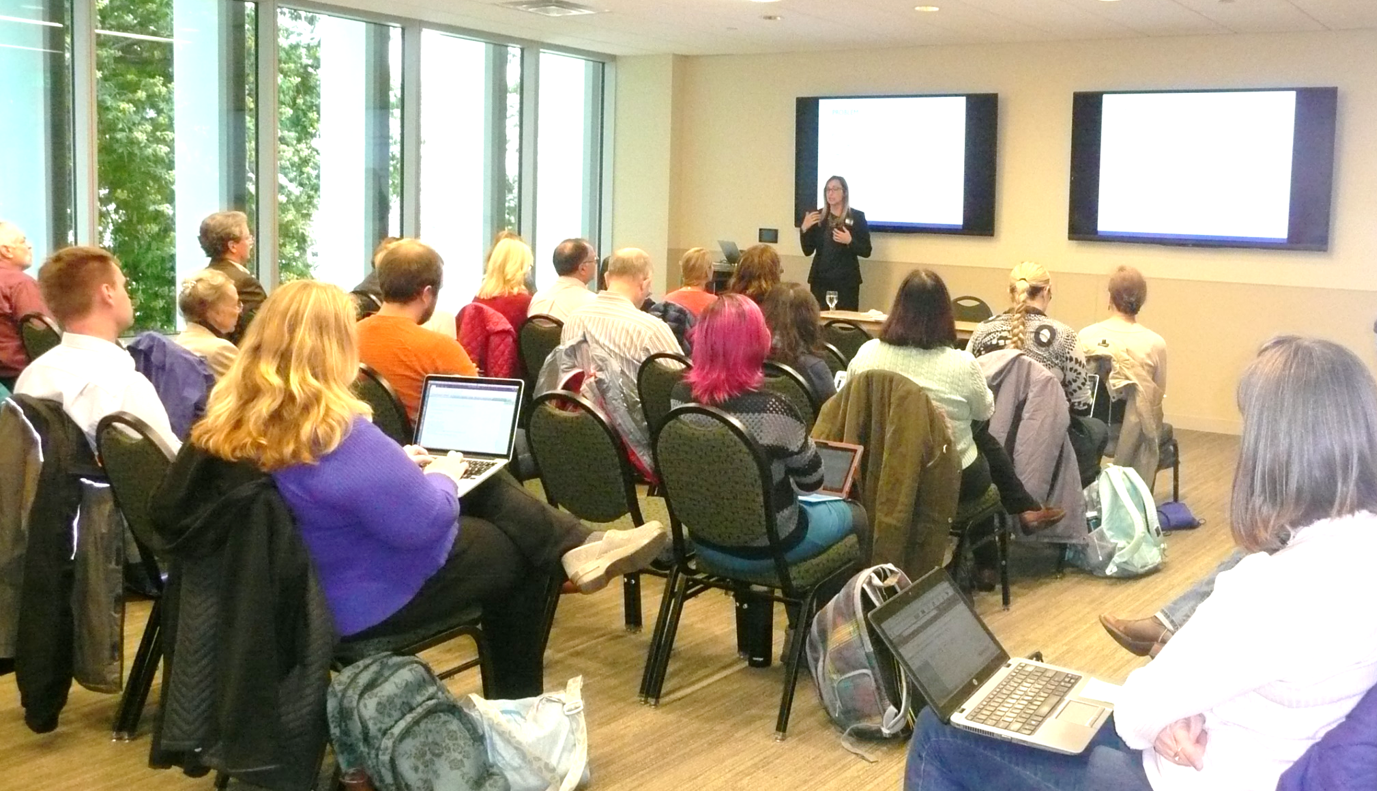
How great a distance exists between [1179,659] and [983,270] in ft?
28.1

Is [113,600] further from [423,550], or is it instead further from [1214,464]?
[1214,464]

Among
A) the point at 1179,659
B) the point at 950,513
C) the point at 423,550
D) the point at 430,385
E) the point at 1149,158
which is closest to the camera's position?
the point at 1179,659

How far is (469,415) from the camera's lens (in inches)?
140

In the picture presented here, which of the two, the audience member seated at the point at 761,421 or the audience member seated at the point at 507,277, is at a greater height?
the audience member seated at the point at 507,277

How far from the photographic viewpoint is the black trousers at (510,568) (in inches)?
123

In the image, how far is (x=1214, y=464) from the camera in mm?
7938

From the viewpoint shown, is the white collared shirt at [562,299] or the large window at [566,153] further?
the large window at [566,153]

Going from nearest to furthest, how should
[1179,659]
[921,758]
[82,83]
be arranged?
[1179,659] → [921,758] → [82,83]

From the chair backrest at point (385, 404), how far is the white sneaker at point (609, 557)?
900 millimetres

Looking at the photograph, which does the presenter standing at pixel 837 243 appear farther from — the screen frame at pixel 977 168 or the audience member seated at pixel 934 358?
the audience member seated at pixel 934 358

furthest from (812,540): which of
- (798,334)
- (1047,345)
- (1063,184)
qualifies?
(1063,184)

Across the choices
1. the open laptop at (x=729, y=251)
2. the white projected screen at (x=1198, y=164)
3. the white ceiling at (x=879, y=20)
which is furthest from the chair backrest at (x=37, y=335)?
the white projected screen at (x=1198, y=164)

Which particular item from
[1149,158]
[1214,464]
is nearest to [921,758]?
[1214,464]

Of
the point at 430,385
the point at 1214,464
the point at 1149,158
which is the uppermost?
the point at 1149,158
